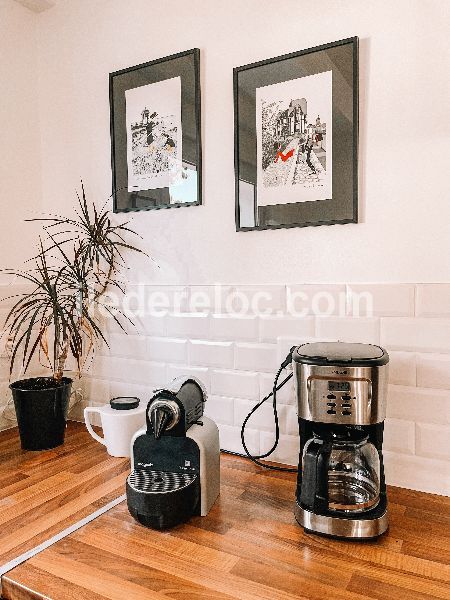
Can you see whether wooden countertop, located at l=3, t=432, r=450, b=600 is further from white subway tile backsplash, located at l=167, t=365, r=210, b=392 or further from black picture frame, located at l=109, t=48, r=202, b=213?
black picture frame, located at l=109, t=48, r=202, b=213

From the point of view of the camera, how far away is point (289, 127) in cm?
136

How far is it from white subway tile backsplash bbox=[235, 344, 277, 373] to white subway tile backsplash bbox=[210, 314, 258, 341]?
0.03m

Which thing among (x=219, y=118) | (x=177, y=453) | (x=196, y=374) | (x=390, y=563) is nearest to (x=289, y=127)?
(x=219, y=118)

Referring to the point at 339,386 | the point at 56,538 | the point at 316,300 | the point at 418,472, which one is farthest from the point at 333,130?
the point at 56,538

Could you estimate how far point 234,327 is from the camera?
1.47 m

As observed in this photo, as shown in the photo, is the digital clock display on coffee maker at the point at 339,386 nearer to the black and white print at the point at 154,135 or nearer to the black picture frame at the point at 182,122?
the black picture frame at the point at 182,122

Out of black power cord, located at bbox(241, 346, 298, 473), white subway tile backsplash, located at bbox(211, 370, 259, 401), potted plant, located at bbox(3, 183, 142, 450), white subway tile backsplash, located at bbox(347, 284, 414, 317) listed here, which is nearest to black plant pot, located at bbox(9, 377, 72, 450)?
potted plant, located at bbox(3, 183, 142, 450)

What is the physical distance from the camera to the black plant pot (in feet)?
4.98

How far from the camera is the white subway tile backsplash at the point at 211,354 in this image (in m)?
1.48

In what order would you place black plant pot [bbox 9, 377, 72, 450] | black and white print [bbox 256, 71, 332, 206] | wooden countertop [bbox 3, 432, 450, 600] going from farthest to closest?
black plant pot [bbox 9, 377, 72, 450], black and white print [bbox 256, 71, 332, 206], wooden countertop [bbox 3, 432, 450, 600]

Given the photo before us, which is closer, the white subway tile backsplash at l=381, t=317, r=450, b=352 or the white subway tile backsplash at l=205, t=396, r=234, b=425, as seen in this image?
the white subway tile backsplash at l=381, t=317, r=450, b=352

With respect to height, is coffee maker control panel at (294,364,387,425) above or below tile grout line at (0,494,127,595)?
above

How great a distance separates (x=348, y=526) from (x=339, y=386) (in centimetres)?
28

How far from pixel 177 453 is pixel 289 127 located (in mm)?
907
